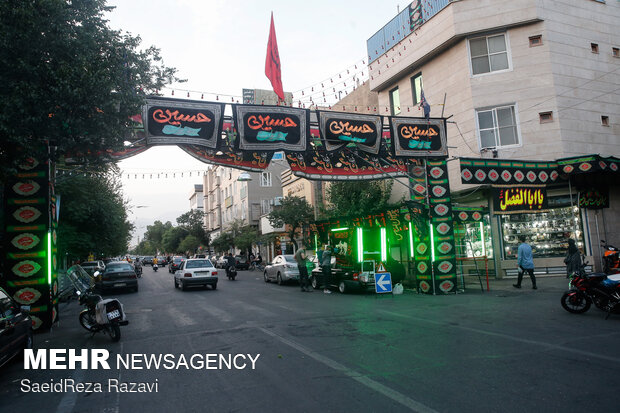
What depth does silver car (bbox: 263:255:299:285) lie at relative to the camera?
20.8 meters

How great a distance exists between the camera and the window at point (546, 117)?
18.1 meters

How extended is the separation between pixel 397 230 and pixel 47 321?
38.6 feet

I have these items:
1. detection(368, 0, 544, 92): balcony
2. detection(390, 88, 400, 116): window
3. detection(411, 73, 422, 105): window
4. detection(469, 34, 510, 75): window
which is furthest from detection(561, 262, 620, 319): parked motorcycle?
detection(390, 88, 400, 116): window

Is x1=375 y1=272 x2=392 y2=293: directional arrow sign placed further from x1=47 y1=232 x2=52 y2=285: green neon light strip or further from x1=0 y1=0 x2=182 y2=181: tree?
x1=47 y1=232 x2=52 y2=285: green neon light strip

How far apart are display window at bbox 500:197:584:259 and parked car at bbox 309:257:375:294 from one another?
783 cm

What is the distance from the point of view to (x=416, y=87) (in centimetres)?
2283

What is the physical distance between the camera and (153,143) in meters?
11.8

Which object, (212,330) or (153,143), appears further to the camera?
(153,143)

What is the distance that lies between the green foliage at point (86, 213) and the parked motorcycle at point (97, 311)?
964 cm

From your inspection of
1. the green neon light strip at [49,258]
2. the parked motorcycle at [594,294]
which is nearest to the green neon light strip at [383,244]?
the parked motorcycle at [594,294]

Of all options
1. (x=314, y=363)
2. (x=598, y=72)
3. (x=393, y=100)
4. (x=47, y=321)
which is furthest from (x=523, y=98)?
(x=47, y=321)

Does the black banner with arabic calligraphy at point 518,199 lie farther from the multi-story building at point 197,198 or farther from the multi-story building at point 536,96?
the multi-story building at point 197,198

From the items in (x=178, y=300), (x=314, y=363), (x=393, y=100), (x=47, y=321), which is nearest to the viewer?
(x=314, y=363)

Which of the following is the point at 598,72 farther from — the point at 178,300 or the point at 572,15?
the point at 178,300
